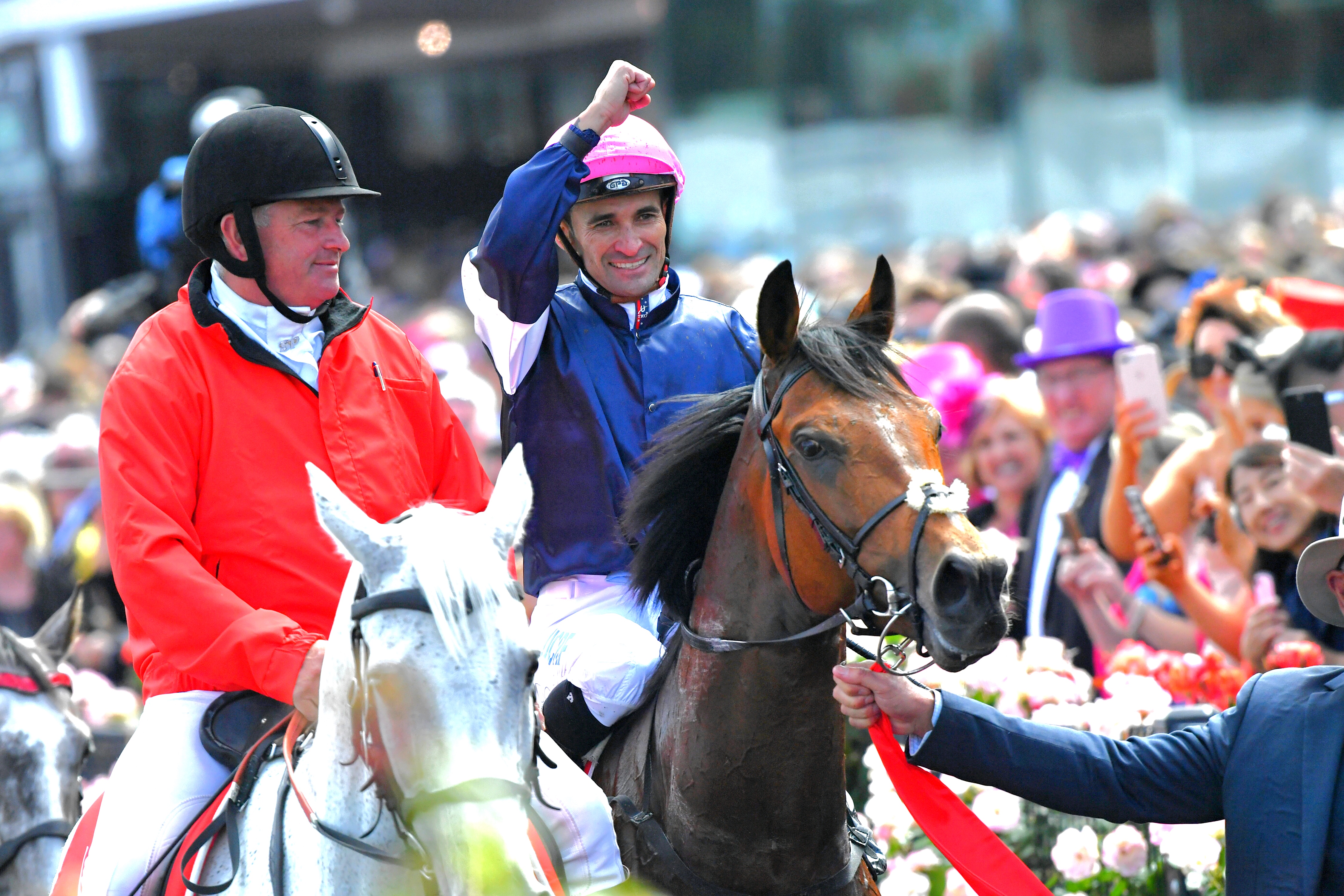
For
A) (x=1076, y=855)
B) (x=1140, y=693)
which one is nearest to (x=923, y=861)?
(x=1076, y=855)

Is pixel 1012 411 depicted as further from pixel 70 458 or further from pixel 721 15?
pixel 721 15

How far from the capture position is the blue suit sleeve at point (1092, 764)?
3.47 metres

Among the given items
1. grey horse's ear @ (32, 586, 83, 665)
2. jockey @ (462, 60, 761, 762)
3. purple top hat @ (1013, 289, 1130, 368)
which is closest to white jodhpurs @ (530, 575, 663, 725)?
jockey @ (462, 60, 761, 762)

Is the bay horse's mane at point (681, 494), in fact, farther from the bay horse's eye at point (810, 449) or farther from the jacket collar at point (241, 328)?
the jacket collar at point (241, 328)

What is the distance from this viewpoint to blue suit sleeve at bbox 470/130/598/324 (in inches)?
149

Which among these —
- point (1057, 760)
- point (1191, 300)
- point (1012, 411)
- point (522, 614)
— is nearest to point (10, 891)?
point (522, 614)

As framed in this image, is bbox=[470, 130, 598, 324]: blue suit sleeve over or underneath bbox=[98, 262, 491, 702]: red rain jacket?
over

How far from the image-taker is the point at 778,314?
356 cm

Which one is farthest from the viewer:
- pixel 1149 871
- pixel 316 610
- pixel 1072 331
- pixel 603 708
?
pixel 1072 331

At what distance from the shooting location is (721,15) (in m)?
21.1

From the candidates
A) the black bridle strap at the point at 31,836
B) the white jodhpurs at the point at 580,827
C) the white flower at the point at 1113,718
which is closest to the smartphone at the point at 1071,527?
the white flower at the point at 1113,718

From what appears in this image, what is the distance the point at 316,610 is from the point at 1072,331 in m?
4.54

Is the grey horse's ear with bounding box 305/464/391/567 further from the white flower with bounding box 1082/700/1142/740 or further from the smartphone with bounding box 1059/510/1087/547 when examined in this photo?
the smartphone with bounding box 1059/510/1087/547

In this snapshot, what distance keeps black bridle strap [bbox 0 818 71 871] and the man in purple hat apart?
3668 mm
